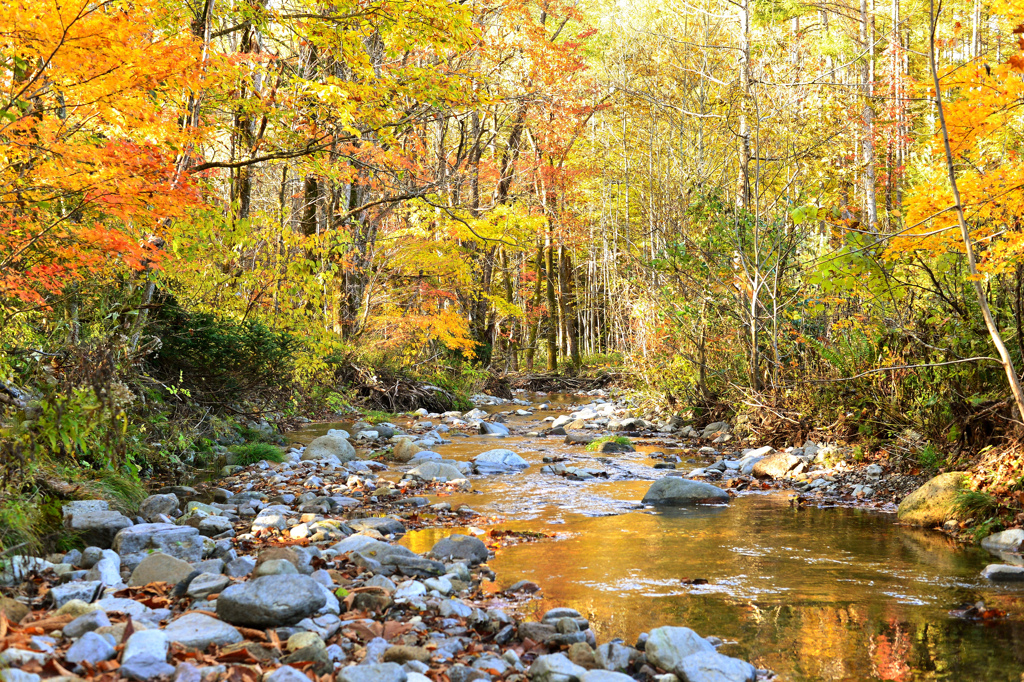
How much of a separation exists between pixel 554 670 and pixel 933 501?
4349 millimetres

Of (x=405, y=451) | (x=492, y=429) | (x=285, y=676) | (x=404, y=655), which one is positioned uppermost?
(x=285, y=676)

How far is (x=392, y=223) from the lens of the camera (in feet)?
66.6

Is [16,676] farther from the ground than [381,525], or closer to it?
farther from the ground

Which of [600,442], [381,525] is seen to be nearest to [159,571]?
[381,525]

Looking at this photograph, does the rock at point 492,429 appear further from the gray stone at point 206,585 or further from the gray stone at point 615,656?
the gray stone at point 615,656

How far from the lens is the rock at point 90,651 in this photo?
2.62 metres

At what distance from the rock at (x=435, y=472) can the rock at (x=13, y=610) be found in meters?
4.95

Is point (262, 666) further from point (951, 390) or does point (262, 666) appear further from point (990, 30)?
point (990, 30)

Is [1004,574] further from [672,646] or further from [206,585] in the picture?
[206,585]

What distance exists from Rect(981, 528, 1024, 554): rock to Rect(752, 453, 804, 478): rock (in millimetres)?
2826

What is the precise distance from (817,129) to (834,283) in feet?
37.0

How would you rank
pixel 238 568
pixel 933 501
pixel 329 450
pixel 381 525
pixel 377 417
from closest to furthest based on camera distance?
pixel 238 568 → pixel 381 525 → pixel 933 501 → pixel 329 450 → pixel 377 417

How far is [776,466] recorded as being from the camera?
810 cm

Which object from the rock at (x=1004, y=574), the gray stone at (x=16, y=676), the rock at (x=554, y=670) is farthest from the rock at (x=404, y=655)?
the rock at (x=1004, y=574)
